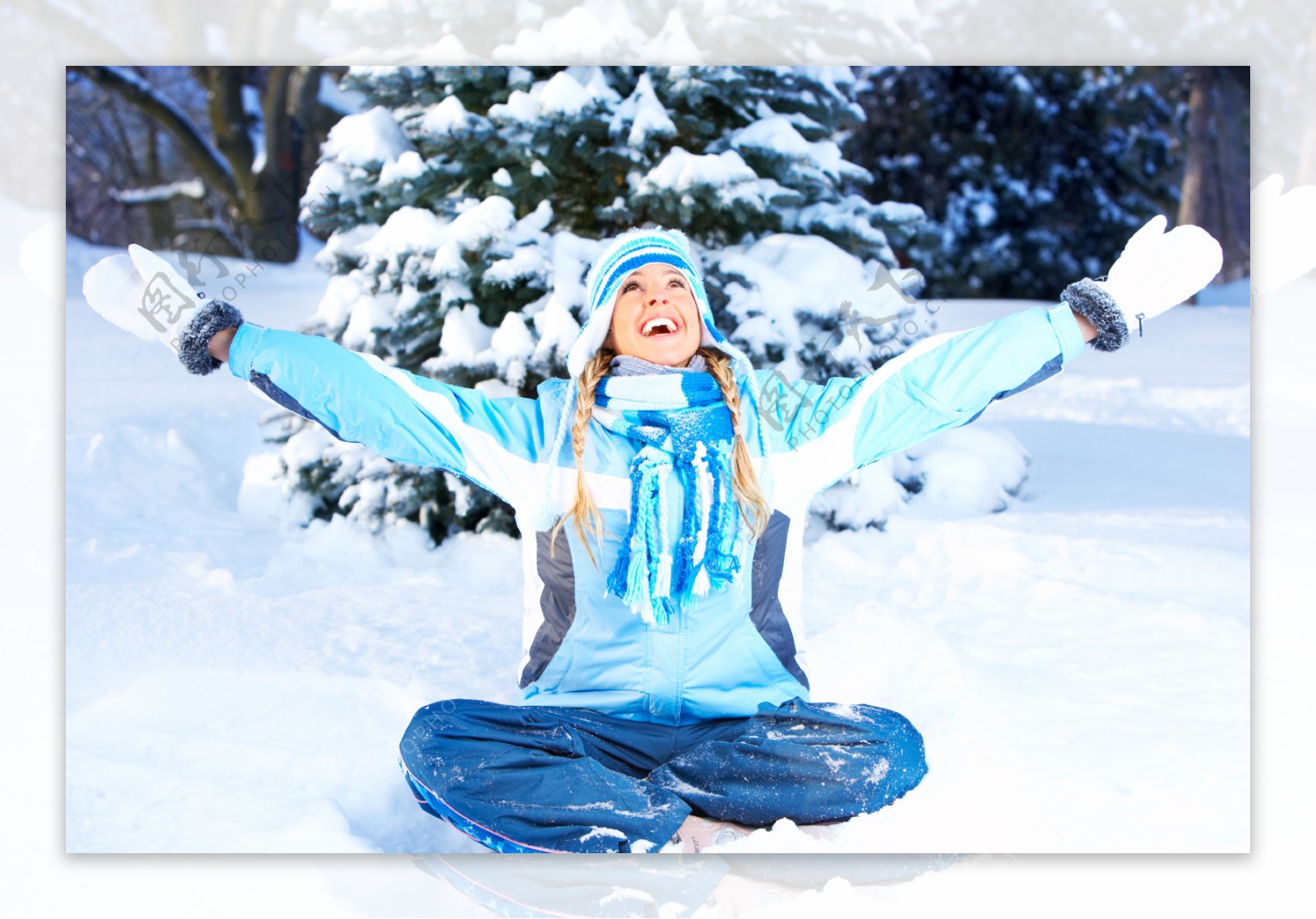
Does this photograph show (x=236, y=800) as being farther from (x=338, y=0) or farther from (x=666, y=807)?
(x=338, y=0)

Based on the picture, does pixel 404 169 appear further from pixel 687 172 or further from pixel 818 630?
pixel 818 630

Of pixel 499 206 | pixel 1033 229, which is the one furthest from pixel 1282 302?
pixel 1033 229

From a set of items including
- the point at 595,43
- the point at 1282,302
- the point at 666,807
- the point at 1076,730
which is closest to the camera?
the point at 666,807

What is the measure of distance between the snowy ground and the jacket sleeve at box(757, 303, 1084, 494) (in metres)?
0.63

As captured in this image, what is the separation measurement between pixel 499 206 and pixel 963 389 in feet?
5.32

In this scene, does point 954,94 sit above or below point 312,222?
above

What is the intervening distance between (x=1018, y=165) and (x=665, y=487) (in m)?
4.20

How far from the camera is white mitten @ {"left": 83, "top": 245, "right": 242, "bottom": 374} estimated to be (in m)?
1.76

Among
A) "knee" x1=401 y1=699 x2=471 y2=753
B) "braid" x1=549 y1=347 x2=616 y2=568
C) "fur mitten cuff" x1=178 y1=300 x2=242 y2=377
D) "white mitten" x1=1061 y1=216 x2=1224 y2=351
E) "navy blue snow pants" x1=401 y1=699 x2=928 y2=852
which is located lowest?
"navy blue snow pants" x1=401 y1=699 x2=928 y2=852

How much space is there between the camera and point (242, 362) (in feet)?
5.78

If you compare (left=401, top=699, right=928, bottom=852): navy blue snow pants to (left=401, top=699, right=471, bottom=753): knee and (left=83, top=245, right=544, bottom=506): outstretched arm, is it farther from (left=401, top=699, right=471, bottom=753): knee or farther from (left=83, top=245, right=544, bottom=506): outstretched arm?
(left=83, top=245, right=544, bottom=506): outstretched arm

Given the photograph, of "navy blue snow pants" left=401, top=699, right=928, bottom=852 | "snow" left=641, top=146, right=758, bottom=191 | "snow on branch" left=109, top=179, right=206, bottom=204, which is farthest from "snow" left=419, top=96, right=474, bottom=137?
"navy blue snow pants" left=401, top=699, right=928, bottom=852

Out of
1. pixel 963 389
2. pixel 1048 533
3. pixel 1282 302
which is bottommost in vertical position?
pixel 1048 533

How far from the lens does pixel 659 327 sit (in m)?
1.92
